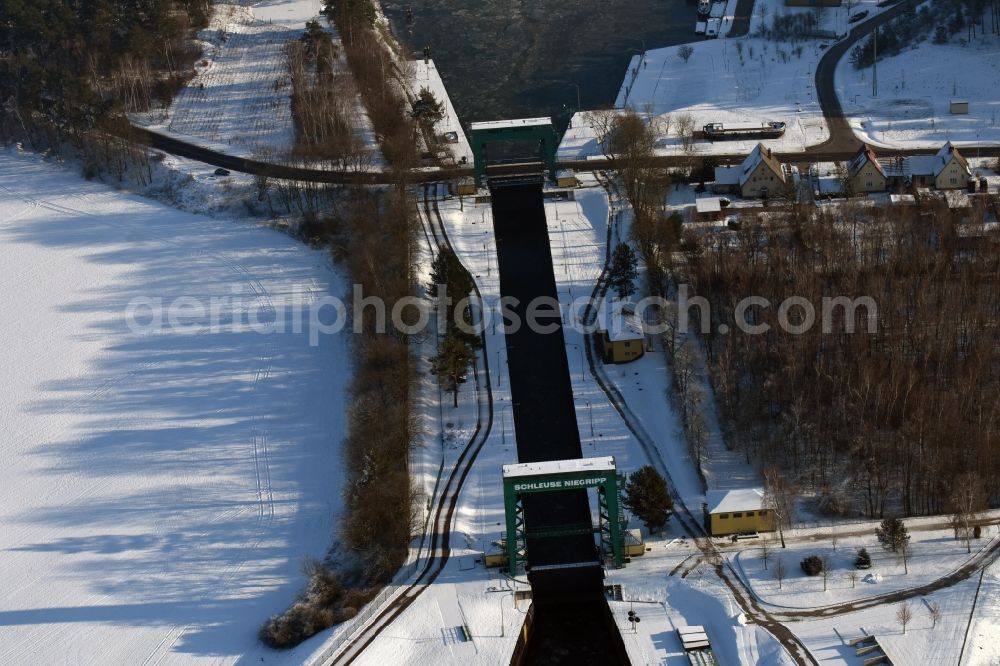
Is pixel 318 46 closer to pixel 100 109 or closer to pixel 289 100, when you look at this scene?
pixel 289 100

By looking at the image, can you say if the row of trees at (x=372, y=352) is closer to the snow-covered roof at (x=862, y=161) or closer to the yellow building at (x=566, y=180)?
Result: the yellow building at (x=566, y=180)

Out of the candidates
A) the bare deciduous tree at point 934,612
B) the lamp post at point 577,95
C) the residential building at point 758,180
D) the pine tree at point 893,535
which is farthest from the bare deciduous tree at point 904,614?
the lamp post at point 577,95

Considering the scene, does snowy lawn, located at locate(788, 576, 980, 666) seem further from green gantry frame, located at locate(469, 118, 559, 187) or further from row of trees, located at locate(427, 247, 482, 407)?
green gantry frame, located at locate(469, 118, 559, 187)

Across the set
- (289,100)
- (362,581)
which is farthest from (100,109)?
(362,581)

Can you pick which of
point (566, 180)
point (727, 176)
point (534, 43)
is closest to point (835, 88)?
point (727, 176)

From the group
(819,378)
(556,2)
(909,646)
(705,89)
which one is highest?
(556,2)

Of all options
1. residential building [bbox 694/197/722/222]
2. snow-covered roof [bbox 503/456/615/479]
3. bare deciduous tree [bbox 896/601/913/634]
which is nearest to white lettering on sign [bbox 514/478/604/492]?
snow-covered roof [bbox 503/456/615/479]
